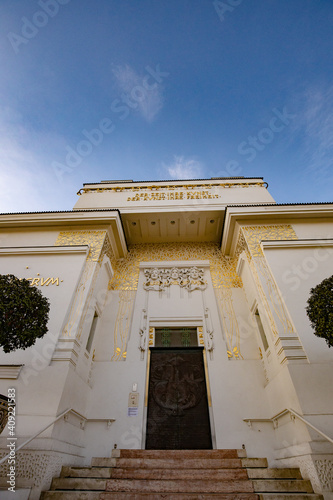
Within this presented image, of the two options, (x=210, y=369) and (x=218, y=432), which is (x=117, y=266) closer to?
(x=210, y=369)

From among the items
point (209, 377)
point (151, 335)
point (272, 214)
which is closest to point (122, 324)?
point (151, 335)

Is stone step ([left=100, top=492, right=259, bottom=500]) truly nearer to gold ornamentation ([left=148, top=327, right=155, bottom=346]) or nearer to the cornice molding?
gold ornamentation ([left=148, top=327, right=155, bottom=346])

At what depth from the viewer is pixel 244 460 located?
3.85m

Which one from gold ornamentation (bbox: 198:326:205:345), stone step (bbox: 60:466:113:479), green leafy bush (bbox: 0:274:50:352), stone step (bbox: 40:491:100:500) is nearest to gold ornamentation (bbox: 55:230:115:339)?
green leafy bush (bbox: 0:274:50:352)

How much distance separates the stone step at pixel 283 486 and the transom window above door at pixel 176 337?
2920 millimetres

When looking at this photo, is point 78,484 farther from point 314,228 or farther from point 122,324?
point 314,228

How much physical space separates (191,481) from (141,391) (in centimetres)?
219

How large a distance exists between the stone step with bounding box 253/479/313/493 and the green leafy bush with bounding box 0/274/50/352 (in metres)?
3.38

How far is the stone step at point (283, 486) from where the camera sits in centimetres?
301

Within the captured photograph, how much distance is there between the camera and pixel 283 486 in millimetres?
3029

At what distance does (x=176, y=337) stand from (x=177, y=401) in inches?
54.1

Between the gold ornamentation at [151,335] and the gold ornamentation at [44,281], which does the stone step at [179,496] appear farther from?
the gold ornamentation at [44,281]

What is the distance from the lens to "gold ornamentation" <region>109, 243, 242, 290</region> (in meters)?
6.89

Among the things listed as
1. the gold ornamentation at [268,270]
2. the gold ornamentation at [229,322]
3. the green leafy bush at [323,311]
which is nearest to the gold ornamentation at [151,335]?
the gold ornamentation at [229,322]
